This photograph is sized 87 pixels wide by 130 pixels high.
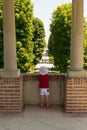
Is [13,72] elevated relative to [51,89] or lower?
elevated

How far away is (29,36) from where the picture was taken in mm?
23328

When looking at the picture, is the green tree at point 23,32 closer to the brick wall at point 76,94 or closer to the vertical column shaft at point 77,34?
the vertical column shaft at point 77,34

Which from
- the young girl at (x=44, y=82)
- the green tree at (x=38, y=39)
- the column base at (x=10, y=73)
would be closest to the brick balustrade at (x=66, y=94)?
the column base at (x=10, y=73)

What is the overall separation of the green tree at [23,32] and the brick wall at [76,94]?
14987 mm


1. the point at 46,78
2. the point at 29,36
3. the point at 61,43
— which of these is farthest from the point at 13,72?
the point at 61,43

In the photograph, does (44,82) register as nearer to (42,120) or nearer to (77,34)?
(42,120)

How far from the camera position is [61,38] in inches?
968

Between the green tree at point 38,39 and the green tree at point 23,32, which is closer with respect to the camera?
the green tree at point 23,32

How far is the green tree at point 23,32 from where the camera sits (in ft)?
74.2

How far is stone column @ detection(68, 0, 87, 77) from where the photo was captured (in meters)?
7.57

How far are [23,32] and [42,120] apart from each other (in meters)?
16.1

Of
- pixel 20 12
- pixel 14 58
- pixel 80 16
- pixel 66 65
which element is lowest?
pixel 66 65

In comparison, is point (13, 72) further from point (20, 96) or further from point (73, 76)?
point (73, 76)

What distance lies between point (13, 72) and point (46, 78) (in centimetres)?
90
